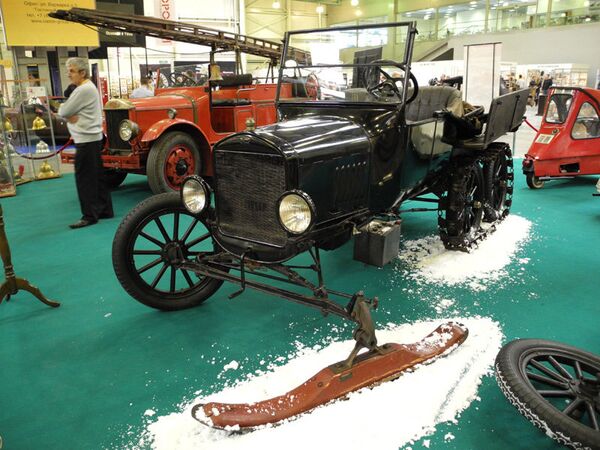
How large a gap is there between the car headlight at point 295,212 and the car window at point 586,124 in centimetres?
509

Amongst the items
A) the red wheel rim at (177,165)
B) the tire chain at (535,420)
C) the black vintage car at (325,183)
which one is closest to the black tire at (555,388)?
the tire chain at (535,420)

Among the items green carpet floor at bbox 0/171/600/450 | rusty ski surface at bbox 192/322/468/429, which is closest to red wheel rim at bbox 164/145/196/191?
green carpet floor at bbox 0/171/600/450

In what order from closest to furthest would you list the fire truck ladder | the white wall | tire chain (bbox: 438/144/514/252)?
tire chain (bbox: 438/144/514/252) → the fire truck ladder → the white wall

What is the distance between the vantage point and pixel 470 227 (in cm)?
416

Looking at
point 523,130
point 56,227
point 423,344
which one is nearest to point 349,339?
point 423,344

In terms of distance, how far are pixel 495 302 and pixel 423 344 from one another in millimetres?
896

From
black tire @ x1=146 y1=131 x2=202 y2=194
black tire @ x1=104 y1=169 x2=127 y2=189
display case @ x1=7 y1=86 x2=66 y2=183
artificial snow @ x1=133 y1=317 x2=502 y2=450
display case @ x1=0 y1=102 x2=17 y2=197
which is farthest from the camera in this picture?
display case @ x1=7 y1=86 x2=66 y2=183

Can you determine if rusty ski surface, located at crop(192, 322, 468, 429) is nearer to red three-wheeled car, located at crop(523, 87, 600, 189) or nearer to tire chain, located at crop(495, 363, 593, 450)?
tire chain, located at crop(495, 363, 593, 450)

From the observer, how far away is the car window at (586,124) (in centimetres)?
583

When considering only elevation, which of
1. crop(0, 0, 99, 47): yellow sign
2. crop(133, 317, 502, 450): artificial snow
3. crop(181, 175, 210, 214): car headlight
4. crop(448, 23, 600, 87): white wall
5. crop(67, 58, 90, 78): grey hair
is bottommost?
crop(133, 317, 502, 450): artificial snow

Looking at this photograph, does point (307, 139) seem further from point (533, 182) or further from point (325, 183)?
point (533, 182)

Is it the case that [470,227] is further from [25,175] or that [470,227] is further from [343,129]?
[25,175]

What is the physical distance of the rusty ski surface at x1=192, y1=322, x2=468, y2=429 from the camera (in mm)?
1987

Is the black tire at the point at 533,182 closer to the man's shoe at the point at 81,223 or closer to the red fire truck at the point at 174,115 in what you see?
the red fire truck at the point at 174,115
